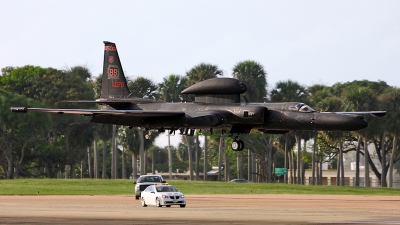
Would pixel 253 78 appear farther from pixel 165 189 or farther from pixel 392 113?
pixel 165 189

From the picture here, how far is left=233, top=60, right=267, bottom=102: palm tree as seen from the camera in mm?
115688

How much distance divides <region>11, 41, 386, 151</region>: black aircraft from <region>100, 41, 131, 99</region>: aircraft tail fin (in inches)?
93.7

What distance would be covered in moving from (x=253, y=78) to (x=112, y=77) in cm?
6567

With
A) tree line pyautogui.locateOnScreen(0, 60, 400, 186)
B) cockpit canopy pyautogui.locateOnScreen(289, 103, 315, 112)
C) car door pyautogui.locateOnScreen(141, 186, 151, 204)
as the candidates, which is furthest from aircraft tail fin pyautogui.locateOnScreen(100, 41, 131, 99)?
tree line pyautogui.locateOnScreen(0, 60, 400, 186)

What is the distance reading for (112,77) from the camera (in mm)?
53469

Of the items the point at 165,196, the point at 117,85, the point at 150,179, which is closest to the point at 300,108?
the point at 165,196

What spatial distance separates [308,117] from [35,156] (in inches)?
3181

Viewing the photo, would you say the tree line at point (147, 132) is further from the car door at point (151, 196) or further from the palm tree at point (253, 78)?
the car door at point (151, 196)

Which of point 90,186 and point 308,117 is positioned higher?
point 308,117

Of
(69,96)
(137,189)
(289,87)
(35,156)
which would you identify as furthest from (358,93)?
(137,189)

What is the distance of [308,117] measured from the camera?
44.5 m

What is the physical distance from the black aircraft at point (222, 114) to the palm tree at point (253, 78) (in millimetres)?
66515

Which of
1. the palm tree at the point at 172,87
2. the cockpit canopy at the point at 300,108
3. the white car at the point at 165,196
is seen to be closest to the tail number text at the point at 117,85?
the white car at the point at 165,196

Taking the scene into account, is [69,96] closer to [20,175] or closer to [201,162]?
[20,175]
